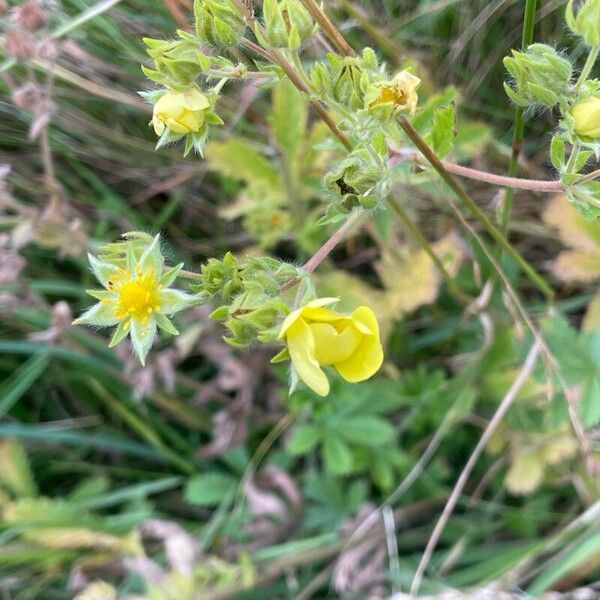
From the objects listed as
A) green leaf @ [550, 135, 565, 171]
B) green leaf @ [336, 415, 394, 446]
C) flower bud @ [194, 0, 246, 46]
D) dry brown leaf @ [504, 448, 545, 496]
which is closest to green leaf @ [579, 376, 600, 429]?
dry brown leaf @ [504, 448, 545, 496]

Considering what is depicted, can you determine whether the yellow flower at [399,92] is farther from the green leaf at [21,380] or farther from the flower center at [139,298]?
the green leaf at [21,380]

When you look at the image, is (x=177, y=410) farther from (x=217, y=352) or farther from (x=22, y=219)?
(x=22, y=219)

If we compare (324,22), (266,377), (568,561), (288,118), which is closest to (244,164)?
(288,118)

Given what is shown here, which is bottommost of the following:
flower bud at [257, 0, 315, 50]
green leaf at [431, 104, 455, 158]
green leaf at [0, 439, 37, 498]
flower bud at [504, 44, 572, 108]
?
green leaf at [0, 439, 37, 498]

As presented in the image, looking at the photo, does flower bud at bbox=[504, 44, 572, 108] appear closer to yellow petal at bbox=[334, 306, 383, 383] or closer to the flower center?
yellow petal at bbox=[334, 306, 383, 383]

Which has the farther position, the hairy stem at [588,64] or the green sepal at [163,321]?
the green sepal at [163,321]

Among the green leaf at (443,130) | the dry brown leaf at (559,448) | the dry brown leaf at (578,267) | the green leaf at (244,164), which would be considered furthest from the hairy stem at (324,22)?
the dry brown leaf at (559,448)
